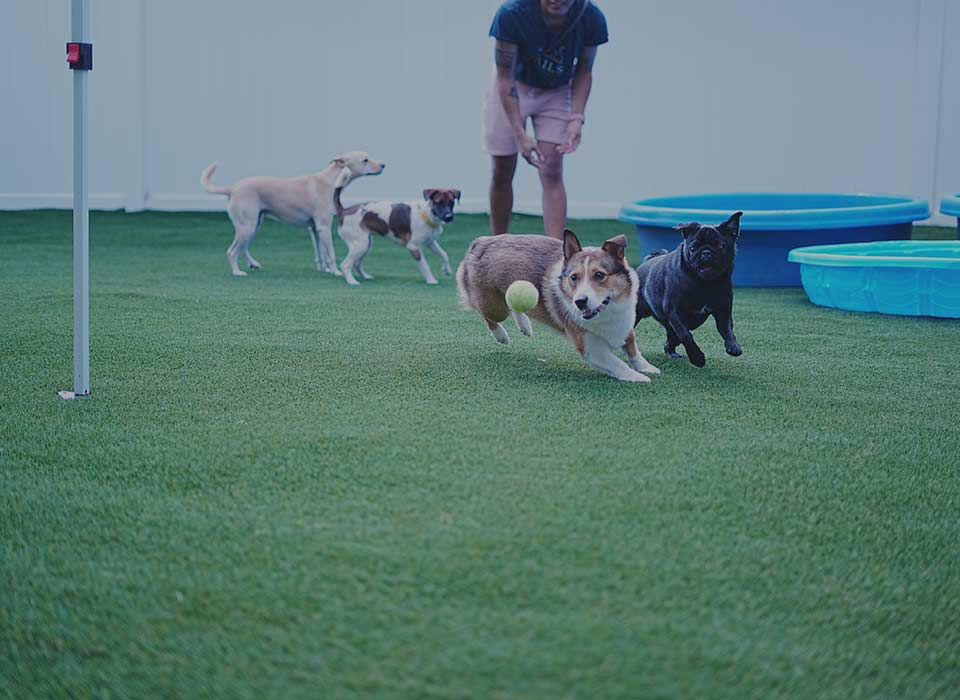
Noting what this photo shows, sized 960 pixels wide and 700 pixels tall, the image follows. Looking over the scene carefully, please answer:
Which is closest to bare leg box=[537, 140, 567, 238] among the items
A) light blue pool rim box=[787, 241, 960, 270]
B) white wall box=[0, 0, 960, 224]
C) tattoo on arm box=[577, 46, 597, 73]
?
tattoo on arm box=[577, 46, 597, 73]

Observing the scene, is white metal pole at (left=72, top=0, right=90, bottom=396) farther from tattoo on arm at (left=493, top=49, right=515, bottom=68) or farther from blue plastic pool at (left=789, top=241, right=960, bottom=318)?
blue plastic pool at (left=789, top=241, right=960, bottom=318)

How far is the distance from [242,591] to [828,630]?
2.81 feet

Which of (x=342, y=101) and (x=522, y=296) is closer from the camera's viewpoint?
(x=522, y=296)

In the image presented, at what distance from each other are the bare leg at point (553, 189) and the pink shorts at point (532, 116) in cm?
10

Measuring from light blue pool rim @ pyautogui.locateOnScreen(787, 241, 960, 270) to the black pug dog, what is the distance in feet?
4.99

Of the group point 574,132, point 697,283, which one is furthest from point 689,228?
point 574,132

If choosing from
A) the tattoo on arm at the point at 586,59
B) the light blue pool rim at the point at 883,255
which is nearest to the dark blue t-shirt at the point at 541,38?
the tattoo on arm at the point at 586,59

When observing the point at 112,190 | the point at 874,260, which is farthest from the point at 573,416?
the point at 112,190

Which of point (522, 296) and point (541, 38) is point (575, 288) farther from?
point (541, 38)

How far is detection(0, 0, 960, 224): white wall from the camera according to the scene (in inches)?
389

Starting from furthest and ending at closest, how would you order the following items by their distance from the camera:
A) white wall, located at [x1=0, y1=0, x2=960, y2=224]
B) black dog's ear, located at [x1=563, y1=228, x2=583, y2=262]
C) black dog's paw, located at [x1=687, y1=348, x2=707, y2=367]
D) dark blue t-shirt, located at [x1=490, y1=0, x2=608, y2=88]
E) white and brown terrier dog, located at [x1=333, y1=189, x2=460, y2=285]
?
1. white wall, located at [x1=0, y1=0, x2=960, y2=224]
2. white and brown terrier dog, located at [x1=333, y1=189, x2=460, y2=285]
3. dark blue t-shirt, located at [x1=490, y1=0, x2=608, y2=88]
4. black dog's paw, located at [x1=687, y1=348, x2=707, y2=367]
5. black dog's ear, located at [x1=563, y1=228, x2=583, y2=262]

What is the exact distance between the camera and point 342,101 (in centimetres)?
1058

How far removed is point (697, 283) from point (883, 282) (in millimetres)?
1730

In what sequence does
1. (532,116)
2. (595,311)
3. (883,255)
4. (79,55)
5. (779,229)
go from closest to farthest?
1. (79,55)
2. (595,311)
3. (883,255)
4. (532,116)
5. (779,229)
